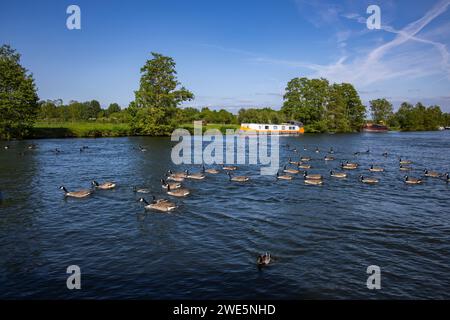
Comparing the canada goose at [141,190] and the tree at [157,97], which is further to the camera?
the tree at [157,97]

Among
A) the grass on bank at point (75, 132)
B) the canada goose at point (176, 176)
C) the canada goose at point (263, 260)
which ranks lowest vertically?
the canada goose at point (263, 260)

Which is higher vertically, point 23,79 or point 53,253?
point 23,79

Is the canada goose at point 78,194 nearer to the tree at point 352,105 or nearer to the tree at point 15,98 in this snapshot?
the tree at point 15,98

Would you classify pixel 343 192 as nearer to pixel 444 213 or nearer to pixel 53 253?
pixel 444 213

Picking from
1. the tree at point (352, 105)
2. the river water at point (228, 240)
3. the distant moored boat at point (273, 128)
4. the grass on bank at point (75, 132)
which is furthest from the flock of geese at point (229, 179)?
the tree at point (352, 105)

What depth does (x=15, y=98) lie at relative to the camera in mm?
83938

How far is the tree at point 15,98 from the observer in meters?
82.4

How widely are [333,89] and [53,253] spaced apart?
543ft

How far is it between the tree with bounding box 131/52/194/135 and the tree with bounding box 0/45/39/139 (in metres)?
28.2

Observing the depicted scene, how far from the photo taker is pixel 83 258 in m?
21.5

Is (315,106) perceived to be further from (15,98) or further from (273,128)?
(15,98)

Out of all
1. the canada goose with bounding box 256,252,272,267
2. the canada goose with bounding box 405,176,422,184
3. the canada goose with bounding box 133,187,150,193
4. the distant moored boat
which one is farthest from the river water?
the distant moored boat

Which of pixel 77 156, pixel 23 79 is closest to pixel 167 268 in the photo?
pixel 77 156

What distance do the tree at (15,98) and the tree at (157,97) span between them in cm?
2825
